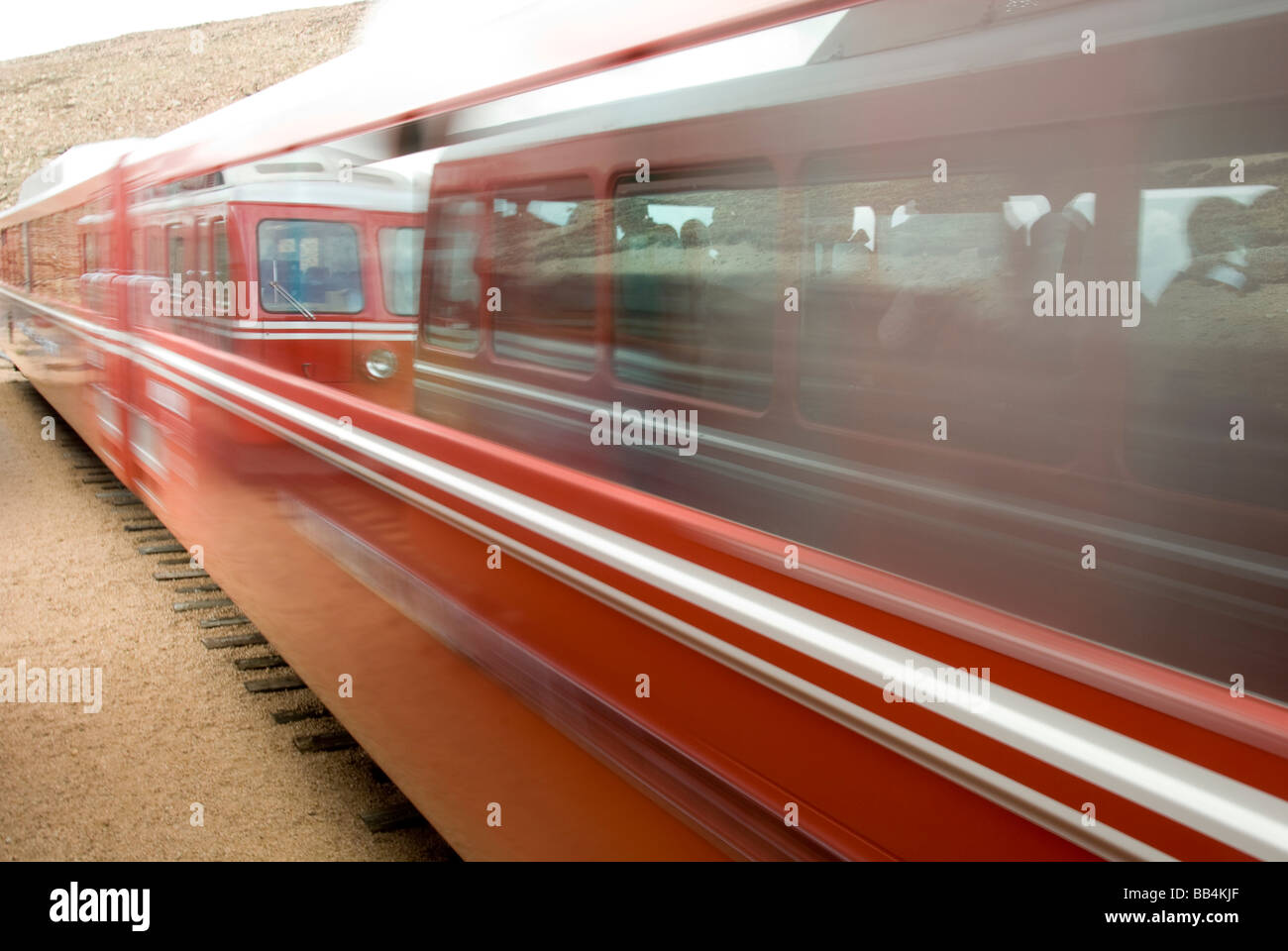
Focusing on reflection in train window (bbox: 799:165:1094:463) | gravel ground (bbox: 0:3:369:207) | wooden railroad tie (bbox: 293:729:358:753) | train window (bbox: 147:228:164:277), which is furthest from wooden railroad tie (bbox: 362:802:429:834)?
gravel ground (bbox: 0:3:369:207)

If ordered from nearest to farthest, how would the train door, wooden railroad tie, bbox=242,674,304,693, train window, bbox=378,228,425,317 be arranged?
train window, bbox=378,228,425,317, wooden railroad tie, bbox=242,674,304,693, the train door

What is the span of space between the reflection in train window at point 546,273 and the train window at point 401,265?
399 mm

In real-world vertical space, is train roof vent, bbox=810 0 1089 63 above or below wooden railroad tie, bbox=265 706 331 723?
above

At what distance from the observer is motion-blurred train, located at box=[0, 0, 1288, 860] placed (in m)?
1.32

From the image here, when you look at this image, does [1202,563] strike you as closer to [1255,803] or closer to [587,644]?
[1255,803]

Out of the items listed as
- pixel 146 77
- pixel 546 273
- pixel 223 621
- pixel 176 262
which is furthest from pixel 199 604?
pixel 146 77

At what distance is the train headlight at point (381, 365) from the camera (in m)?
3.02

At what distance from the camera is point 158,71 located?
58156 millimetres

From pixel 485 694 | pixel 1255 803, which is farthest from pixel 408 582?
pixel 1255 803

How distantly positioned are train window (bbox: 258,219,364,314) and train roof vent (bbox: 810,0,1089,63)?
2.01 m

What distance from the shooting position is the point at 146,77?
57156 millimetres

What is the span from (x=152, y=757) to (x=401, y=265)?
2.29 meters

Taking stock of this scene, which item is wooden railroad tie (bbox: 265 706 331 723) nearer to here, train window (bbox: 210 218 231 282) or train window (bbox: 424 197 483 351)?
train window (bbox: 210 218 231 282)

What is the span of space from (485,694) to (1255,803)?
1783mm
